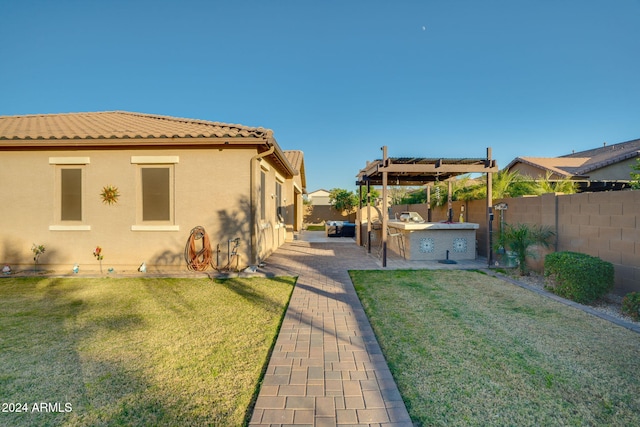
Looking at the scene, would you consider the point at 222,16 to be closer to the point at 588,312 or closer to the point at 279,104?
the point at 279,104

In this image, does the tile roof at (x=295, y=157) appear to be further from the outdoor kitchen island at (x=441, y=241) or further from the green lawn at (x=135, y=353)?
the green lawn at (x=135, y=353)

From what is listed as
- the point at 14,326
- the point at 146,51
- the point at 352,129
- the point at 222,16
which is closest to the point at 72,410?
→ the point at 14,326

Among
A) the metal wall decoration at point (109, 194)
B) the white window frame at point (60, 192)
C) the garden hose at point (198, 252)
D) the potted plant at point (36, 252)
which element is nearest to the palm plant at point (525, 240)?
the garden hose at point (198, 252)

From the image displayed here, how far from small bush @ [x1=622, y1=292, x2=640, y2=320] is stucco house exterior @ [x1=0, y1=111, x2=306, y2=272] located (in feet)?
24.4

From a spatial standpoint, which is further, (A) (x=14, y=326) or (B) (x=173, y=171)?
(B) (x=173, y=171)

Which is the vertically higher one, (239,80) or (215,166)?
(239,80)

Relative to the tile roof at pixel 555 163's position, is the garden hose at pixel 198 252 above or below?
below

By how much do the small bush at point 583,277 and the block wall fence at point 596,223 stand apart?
0.33 m

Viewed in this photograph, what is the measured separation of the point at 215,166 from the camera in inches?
331

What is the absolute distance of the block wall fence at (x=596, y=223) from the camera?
5375 millimetres

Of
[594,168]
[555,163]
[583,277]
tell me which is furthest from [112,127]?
[555,163]

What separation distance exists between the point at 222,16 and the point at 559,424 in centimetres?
1444

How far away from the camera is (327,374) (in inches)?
123

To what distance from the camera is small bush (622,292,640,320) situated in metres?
4.68
